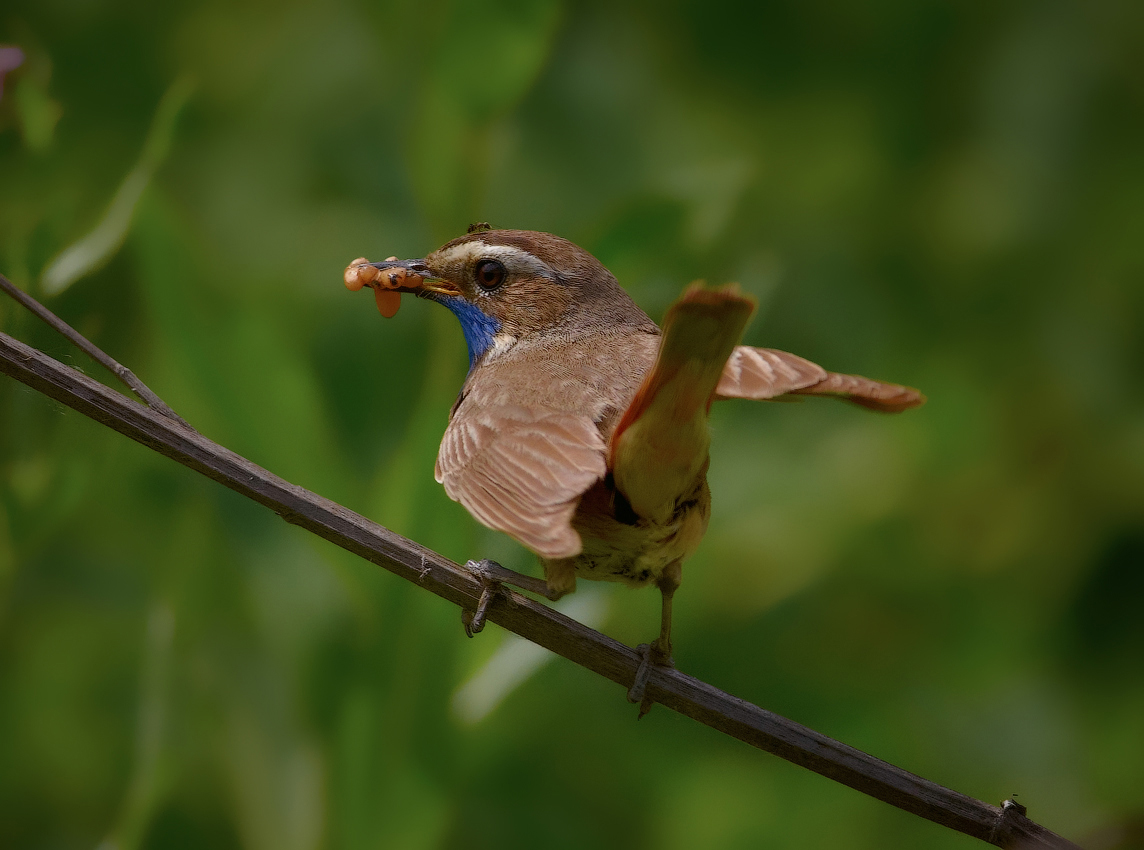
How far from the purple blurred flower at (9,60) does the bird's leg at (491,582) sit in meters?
0.89

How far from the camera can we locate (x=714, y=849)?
143 cm

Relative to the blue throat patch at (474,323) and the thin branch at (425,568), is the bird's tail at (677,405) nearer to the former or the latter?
the thin branch at (425,568)

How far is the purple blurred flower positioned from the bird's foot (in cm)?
109

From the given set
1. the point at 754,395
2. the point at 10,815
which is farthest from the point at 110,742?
the point at 754,395

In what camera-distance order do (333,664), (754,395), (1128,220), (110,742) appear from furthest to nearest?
(1128,220) → (110,742) → (333,664) → (754,395)

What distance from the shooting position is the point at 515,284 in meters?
1.38

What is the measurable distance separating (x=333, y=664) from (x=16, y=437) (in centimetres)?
56

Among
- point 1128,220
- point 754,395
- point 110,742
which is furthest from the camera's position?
point 1128,220

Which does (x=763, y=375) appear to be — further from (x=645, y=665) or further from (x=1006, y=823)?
(x=1006, y=823)

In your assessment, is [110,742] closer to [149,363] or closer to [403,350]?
[149,363]

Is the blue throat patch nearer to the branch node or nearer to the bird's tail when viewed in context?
the bird's tail

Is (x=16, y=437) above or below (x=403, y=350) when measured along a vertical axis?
below

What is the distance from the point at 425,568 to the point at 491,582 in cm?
10

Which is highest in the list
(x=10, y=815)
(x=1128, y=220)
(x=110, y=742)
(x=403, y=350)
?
(x=1128, y=220)
